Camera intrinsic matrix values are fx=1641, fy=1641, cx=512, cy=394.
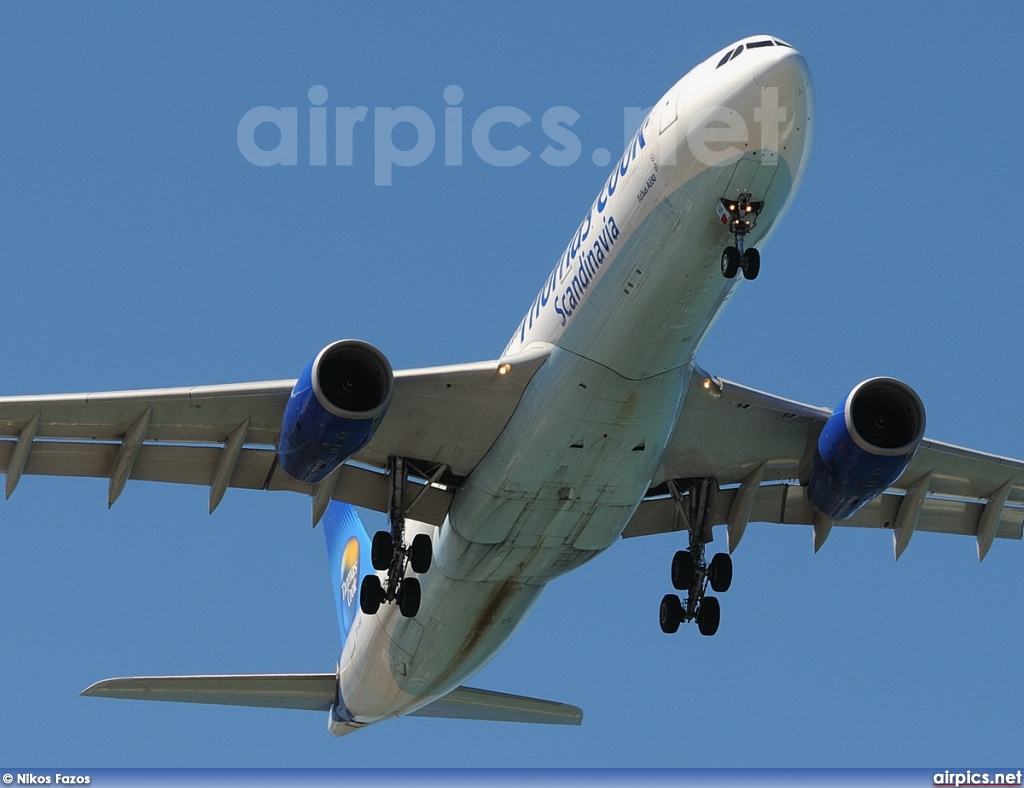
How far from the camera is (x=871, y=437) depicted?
22.0 m

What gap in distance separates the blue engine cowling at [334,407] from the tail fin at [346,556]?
8.02 m

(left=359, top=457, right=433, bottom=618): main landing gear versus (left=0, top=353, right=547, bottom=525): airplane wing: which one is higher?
(left=0, top=353, right=547, bottom=525): airplane wing

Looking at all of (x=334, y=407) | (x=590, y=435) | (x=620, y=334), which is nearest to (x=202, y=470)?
(x=334, y=407)

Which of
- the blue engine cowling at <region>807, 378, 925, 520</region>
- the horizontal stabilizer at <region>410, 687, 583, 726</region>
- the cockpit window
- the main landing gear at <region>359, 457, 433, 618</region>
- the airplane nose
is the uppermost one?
the cockpit window

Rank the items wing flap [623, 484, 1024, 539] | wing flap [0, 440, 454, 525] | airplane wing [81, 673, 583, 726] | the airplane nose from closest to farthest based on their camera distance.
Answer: the airplane nose < wing flap [0, 440, 454, 525] < wing flap [623, 484, 1024, 539] < airplane wing [81, 673, 583, 726]

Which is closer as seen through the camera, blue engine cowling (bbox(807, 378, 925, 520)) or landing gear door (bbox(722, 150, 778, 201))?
landing gear door (bbox(722, 150, 778, 201))

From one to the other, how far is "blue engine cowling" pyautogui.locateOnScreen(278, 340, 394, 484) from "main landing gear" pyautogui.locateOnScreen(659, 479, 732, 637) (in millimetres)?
5530

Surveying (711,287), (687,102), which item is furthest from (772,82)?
(711,287)

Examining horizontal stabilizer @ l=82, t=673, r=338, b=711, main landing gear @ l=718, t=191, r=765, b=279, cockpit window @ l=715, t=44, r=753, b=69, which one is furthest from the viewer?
horizontal stabilizer @ l=82, t=673, r=338, b=711

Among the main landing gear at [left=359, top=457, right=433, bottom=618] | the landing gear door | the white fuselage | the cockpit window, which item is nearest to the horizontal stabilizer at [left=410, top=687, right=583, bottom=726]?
the white fuselage

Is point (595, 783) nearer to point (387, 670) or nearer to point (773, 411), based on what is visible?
point (387, 670)

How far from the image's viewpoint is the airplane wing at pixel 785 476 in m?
23.0

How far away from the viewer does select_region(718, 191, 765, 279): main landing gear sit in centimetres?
1856

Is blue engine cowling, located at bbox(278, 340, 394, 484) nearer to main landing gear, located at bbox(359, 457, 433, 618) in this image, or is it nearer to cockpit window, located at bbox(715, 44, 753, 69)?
main landing gear, located at bbox(359, 457, 433, 618)
